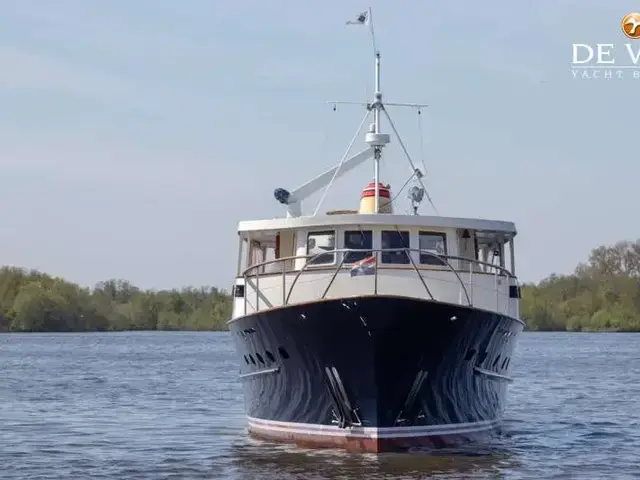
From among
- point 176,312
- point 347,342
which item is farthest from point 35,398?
point 176,312

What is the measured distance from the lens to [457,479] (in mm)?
20562

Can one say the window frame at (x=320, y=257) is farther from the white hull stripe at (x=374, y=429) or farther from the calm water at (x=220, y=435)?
the calm water at (x=220, y=435)

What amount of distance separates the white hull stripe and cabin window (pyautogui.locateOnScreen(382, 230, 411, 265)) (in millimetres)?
3128

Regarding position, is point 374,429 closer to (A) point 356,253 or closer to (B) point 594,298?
(A) point 356,253

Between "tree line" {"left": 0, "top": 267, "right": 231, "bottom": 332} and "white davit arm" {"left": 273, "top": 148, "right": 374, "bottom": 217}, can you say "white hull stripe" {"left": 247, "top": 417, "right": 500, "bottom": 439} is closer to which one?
"white davit arm" {"left": 273, "top": 148, "right": 374, "bottom": 217}

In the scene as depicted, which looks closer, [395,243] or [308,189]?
[395,243]

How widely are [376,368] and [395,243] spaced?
328cm

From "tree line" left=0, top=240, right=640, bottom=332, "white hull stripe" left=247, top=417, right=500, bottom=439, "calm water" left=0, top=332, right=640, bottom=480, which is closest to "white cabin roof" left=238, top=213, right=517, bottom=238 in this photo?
"white hull stripe" left=247, top=417, right=500, bottom=439

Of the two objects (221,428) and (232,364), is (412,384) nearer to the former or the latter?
(221,428)

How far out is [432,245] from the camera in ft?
78.9

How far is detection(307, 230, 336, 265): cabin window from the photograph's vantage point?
23641 mm

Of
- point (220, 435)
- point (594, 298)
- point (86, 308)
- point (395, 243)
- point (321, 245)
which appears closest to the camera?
point (395, 243)

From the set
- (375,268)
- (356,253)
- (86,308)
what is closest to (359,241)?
(356,253)

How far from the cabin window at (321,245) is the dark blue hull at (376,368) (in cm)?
171
